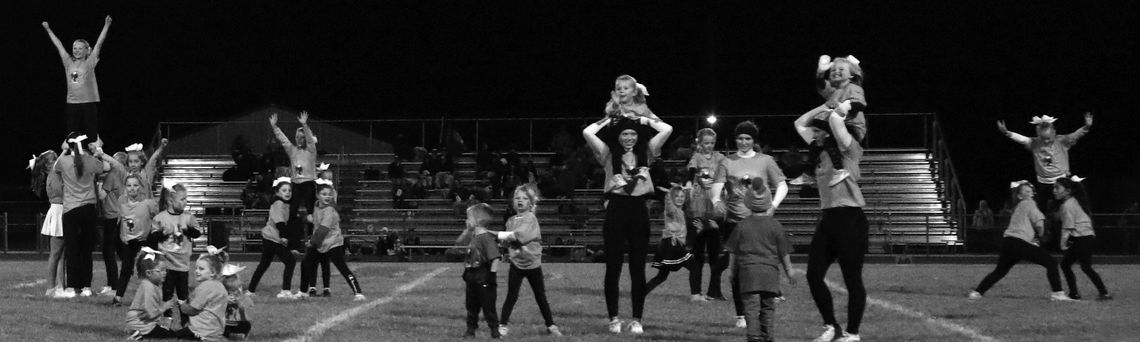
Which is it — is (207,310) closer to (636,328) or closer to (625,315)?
(636,328)

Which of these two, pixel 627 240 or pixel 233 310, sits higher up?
pixel 627 240

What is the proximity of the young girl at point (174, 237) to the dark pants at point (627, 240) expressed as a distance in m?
3.63

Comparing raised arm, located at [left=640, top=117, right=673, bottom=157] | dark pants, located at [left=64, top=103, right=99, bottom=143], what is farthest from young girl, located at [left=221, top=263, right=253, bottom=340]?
dark pants, located at [left=64, top=103, right=99, bottom=143]

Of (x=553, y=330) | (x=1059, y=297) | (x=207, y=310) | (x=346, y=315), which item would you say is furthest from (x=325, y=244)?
(x=1059, y=297)

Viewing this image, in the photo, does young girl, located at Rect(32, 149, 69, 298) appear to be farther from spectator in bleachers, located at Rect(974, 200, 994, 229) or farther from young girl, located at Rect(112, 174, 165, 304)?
spectator in bleachers, located at Rect(974, 200, 994, 229)

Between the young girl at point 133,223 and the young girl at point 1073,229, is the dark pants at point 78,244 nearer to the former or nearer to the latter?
the young girl at point 133,223

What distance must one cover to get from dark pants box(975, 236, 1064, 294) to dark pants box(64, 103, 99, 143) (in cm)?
937

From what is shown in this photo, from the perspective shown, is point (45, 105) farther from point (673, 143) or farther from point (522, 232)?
point (522, 232)

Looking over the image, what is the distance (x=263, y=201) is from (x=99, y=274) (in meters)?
10.4

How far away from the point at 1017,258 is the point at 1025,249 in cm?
14

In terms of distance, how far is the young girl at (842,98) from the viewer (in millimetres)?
8258

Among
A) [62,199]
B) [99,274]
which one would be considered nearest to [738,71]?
[99,274]

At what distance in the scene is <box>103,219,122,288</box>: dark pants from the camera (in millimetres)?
12836

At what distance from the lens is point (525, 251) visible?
9016mm
